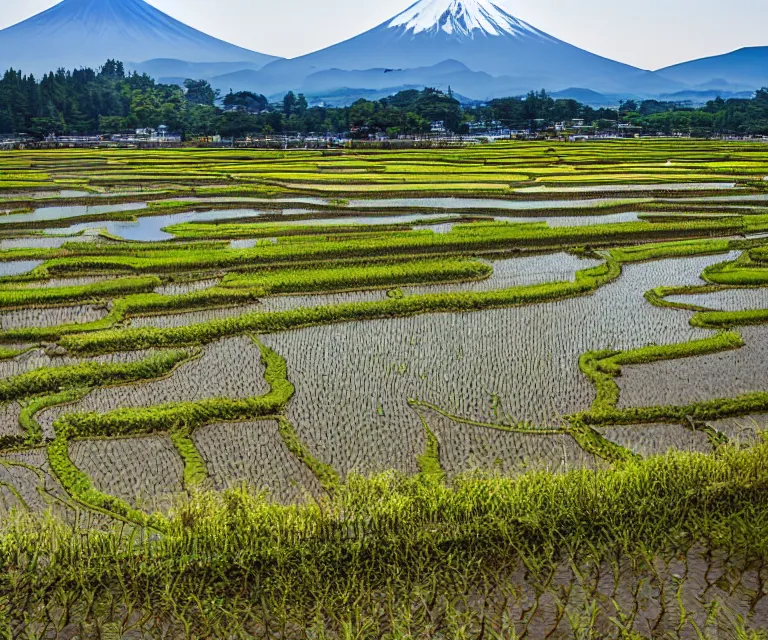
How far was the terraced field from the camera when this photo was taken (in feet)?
18.0

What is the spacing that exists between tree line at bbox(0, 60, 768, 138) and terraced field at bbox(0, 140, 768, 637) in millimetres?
33065

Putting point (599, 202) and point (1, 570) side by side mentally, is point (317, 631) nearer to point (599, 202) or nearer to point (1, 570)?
point (1, 570)

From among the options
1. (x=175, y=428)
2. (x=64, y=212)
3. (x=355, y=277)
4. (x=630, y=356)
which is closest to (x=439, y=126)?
(x=64, y=212)

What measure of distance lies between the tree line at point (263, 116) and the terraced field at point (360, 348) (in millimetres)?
33065

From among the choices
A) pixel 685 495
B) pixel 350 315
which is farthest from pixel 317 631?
pixel 350 315

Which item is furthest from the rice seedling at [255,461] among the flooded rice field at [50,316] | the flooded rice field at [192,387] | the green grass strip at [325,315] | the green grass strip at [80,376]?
the flooded rice field at [50,316]

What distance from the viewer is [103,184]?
22.1 metres

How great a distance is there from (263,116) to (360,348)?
46041mm

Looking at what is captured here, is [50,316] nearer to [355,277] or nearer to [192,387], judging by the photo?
[192,387]

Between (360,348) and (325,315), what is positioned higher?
(325,315)

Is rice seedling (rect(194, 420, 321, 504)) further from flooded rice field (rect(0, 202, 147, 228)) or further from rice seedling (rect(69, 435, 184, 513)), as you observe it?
flooded rice field (rect(0, 202, 147, 228))

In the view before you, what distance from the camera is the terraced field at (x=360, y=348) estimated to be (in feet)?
18.0

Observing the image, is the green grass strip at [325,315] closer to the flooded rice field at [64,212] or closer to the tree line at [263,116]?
the flooded rice field at [64,212]

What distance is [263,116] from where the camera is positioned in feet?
167
